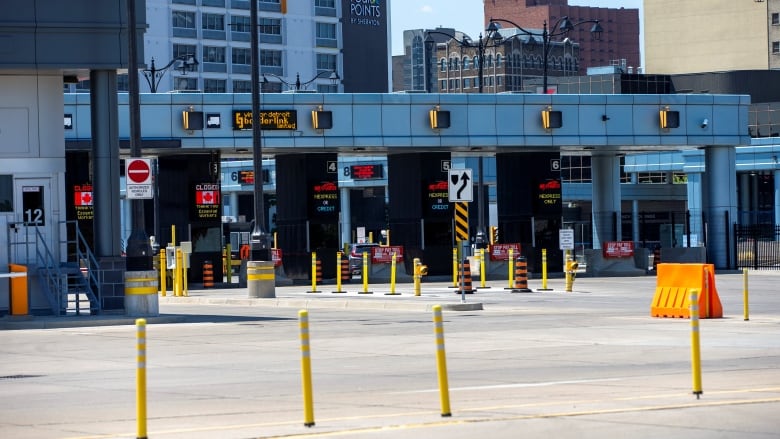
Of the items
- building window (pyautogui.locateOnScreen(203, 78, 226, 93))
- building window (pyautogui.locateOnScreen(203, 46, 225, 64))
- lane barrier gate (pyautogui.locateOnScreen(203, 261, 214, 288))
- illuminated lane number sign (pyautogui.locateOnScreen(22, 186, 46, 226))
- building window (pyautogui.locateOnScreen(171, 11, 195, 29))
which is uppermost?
building window (pyautogui.locateOnScreen(171, 11, 195, 29))

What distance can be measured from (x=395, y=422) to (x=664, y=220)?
91748 mm

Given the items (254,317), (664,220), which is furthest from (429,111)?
(664,220)

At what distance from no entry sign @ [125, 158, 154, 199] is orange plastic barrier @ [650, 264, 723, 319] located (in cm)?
1036

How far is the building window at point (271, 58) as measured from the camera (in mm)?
128875

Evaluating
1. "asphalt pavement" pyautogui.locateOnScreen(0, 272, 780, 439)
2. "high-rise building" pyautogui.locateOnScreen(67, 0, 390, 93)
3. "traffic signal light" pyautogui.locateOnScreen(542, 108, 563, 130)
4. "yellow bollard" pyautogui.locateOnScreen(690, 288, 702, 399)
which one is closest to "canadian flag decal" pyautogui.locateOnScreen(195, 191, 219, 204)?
"traffic signal light" pyautogui.locateOnScreen(542, 108, 563, 130)

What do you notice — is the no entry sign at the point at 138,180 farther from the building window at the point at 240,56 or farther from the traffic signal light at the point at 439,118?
the building window at the point at 240,56

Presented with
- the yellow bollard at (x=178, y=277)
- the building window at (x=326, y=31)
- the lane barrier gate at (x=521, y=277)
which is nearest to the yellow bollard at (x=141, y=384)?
the yellow bollard at (x=178, y=277)

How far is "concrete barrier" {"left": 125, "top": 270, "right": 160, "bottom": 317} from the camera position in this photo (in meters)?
29.3

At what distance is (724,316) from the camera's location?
2848cm

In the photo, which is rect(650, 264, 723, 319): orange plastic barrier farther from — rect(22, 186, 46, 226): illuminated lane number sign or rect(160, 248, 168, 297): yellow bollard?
rect(160, 248, 168, 297): yellow bollard

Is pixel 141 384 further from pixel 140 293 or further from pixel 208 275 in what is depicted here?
pixel 208 275

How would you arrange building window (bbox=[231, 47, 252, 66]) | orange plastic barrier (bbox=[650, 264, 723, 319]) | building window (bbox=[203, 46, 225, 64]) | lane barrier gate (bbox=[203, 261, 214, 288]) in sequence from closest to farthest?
orange plastic barrier (bbox=[650, 264, 723, 319])
lane barrier gate (bbox=[203, 261, 214, 288])
building window (bbox=[203, 46, 225, 64])
building window (bbox=[231, 47, 252, 66])

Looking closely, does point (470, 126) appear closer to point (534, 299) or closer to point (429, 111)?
point (429, 111)

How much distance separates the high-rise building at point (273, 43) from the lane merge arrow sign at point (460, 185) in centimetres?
8267
